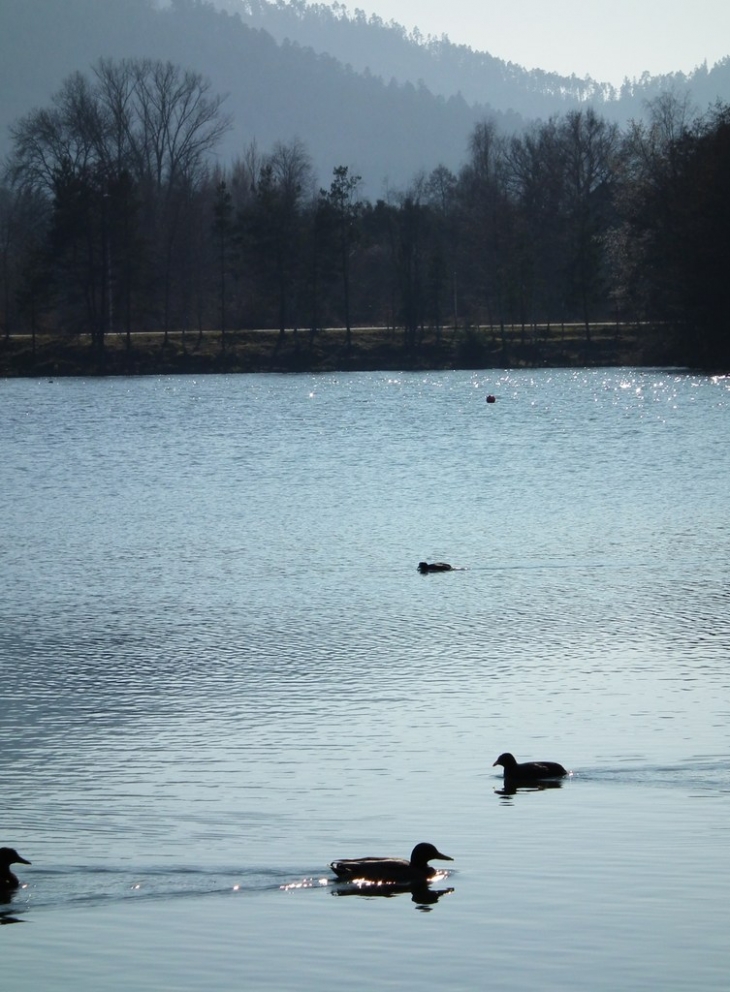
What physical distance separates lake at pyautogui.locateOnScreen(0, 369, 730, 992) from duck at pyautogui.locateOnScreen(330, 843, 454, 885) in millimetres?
116

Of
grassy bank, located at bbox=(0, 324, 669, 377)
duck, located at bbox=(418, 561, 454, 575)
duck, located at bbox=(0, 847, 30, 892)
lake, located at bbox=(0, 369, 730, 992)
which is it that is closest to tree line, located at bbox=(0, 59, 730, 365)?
grassy bank, located at bbox=(0, 324, 669, 377)

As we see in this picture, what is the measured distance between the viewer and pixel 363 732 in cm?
1360

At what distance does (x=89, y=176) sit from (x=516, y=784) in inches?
3293

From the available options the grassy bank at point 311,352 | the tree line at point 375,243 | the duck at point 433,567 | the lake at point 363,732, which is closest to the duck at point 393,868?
the lake at point 363,732

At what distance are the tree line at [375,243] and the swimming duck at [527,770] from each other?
198ft

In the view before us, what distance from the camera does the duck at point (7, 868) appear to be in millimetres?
9859

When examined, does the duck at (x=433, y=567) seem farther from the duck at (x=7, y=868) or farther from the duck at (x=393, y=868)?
the duck at (x=7, y=868)

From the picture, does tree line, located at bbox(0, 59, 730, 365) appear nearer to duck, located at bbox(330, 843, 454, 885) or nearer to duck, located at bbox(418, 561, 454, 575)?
duck, located at bbox(418, 561, 454, 575)

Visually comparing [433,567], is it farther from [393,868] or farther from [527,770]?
[393,868]

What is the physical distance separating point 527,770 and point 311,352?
257 ft

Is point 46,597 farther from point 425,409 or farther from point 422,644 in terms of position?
point 425,409

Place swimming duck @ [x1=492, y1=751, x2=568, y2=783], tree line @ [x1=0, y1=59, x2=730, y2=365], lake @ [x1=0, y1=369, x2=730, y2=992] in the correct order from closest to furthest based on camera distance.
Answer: lake @ [x1=0, y1=369, x2=730, y2=992], swimming duck @ [x1=492, y1=751, x2=568, y2=783], tree line @ [x1=0, y1=59, x2=730, y2=365]

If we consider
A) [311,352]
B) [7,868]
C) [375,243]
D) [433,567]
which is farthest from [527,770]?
[375,243]

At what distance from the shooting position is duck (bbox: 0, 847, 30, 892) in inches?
388
